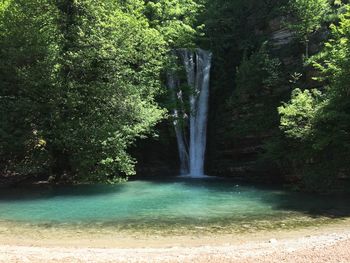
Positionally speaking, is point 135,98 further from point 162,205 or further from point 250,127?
point 162,205

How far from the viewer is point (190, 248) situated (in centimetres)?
926

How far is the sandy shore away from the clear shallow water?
5.15 ft

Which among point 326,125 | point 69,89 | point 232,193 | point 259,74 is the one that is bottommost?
point 232,193

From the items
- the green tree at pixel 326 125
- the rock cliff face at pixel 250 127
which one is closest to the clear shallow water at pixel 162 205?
the green tree at pixel 326 125

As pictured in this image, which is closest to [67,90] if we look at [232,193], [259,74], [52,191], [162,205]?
[52,191]

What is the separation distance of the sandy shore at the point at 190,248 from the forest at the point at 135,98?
25.6 ft

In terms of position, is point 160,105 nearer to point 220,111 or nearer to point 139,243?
point 220,111

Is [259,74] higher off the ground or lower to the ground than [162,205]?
higher

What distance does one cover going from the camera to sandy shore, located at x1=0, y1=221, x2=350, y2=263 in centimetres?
832

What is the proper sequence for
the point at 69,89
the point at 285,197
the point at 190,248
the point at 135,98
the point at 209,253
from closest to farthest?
the point at 209,253, the point at 190,248, the point at 285,197, the point at 69,89, the point at 135,98

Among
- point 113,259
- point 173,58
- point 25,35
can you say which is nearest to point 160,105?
point 173,58

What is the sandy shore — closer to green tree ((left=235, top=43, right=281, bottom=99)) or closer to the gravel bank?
the gravel bank

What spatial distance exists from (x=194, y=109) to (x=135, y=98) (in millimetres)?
5879

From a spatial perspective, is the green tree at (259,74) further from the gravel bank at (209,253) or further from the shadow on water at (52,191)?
the gravel bank at (209,253)
